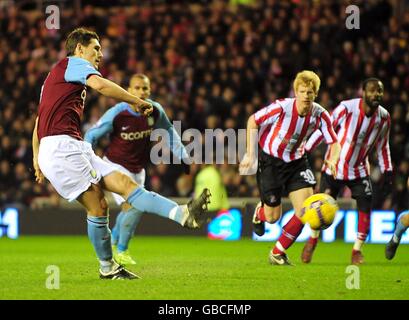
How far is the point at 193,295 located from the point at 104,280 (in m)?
1.15

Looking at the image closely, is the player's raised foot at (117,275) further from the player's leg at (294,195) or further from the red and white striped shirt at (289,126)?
the red and white striped shirt at (289,126)

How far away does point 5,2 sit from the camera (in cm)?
2008

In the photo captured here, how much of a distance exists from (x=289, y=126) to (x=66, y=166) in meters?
2.87

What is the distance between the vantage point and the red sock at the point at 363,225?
9.97 m

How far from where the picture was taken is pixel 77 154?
24.0 feet

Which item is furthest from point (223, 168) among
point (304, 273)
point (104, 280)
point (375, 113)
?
point (104, 280)

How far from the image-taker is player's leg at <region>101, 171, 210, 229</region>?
689 centimetres

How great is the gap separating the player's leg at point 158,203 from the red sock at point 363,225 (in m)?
3.36

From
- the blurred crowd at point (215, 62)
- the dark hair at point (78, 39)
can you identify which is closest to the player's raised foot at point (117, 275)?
the dark hair at point (78, 39)

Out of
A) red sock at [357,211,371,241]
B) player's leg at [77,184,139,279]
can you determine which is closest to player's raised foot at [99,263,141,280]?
player's leg at [77,184,139,279]

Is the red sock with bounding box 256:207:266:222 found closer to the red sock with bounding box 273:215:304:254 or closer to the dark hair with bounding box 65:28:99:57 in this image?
the red sock with bounding box 273:215:304:254

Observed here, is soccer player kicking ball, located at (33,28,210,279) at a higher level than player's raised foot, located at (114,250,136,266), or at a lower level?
higher

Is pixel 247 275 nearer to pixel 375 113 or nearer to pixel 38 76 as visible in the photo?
pixel 375 113

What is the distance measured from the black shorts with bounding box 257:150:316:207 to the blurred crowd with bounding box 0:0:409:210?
17.3ft
